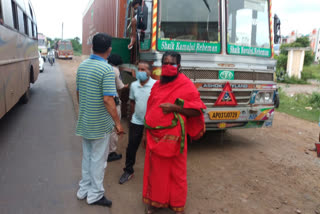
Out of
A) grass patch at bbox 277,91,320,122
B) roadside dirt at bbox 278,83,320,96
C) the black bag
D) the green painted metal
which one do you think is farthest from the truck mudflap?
roadside dirt at bbox 278,83,320,96

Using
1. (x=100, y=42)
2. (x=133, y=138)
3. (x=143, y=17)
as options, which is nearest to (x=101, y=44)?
(x=100, y=42)

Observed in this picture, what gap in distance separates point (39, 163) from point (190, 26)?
3.21 m

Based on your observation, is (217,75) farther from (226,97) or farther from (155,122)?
(155,122)

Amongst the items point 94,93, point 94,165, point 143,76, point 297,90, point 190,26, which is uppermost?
point 190,26

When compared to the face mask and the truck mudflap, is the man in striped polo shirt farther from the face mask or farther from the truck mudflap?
the truck mudflap

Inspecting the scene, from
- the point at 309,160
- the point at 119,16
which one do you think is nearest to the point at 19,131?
the point at 119,16

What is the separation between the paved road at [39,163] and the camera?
3025 millimetres

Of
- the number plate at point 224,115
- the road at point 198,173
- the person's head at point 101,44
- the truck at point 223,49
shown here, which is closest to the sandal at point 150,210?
the road at point 198,173

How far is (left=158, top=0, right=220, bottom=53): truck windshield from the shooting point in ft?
14.5

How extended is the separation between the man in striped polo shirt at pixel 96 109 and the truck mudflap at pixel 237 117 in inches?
86.4

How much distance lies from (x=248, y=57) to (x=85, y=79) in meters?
3.21

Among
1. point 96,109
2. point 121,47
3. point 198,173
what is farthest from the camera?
point 121,47

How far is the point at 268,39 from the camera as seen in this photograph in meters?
5.09

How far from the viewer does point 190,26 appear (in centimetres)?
449
